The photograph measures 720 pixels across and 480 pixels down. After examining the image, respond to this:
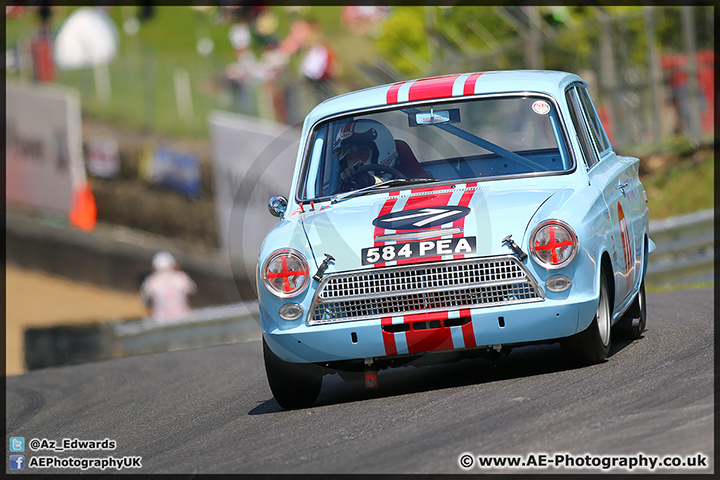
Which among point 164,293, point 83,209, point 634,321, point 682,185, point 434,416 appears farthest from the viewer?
point 83,209

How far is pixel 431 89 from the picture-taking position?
684 centimetres

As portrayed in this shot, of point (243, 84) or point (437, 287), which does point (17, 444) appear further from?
point (243, 84)

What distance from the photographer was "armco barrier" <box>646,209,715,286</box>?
1223cm

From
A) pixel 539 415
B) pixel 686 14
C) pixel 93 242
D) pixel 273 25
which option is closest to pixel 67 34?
pixel 93 242

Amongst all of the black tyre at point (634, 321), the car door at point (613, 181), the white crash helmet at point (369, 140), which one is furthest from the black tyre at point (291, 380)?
the black tyre at point (634, 321)

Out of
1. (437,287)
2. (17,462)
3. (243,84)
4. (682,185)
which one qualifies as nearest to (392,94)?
(437,287)

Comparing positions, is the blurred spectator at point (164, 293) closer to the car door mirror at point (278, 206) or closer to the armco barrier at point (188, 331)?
the armco barrier at point (188, 331)

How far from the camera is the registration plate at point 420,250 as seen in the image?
5.66 meters

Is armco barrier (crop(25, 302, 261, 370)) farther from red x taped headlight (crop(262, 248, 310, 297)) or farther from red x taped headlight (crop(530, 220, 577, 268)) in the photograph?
red x taped headlight (crop(530, 220, 577, 268))

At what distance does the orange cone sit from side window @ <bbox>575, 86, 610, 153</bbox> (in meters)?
19.6

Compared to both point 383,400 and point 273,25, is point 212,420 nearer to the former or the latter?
point 383,400

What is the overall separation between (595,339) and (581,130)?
5.00 feet

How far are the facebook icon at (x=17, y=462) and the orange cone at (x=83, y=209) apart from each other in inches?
777

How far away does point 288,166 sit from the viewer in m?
22.3
